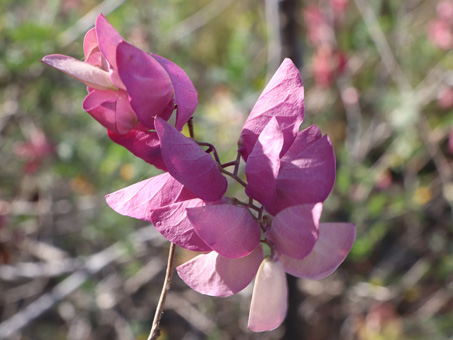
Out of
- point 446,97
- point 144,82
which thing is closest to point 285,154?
point 144,82

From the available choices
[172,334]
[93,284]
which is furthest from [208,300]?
[93,284]

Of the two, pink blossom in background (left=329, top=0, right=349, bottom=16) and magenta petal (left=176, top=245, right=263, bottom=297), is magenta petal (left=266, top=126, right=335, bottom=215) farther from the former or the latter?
pink blossom in background (left=329, top=0, right=349, bottom=16)

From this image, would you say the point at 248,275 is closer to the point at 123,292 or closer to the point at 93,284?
the point at 93,284

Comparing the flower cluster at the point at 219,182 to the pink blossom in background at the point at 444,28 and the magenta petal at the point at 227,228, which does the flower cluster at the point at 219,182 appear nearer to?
the magenta petal at the point at 227,228

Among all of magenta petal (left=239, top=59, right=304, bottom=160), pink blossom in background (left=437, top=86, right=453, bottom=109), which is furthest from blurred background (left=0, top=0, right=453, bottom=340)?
magenta petal (left=239, top=59, right=304, bottom=160)

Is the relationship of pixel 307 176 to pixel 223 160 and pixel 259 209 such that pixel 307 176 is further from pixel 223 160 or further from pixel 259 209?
pixel 223 160

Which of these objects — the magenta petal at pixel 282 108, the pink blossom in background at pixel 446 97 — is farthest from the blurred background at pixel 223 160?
the magenta petal at pixel 282 108
